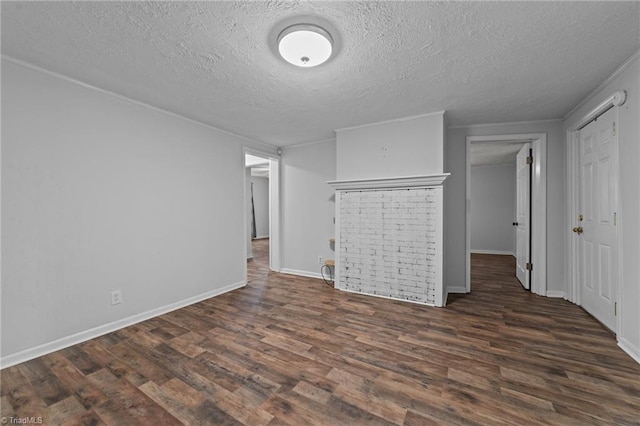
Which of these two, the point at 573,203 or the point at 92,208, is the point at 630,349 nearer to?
the point at 573,203

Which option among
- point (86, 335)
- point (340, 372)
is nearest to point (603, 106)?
point (340, 372)

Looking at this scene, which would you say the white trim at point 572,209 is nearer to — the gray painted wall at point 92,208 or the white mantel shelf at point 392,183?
the white mantel shelf at point 392,183

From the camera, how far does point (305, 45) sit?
175cm

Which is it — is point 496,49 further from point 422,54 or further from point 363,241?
point 363,241

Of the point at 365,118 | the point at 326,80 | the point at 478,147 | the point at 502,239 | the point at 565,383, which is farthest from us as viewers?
the point at 502,239

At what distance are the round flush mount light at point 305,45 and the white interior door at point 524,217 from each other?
3.68 m

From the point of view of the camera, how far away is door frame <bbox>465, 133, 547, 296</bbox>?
3.53m

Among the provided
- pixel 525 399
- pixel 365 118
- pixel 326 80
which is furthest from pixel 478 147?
pixel 525 399

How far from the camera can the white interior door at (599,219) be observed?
245cm

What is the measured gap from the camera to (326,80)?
7.73 feet

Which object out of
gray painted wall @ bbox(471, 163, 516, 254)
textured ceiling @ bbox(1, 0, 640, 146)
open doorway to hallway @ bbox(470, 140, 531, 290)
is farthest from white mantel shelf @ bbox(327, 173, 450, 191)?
gray painted wall @ bbox(471, 163, 516, 254)

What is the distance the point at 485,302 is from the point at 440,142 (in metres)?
2.10

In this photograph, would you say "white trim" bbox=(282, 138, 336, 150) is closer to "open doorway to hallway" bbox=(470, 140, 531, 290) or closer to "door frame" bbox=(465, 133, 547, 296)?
Answer: "door frame" bbox=(465, 133, 547, 296)

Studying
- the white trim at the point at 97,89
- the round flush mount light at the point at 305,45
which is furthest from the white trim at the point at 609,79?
the white trim at the point at 97,89
